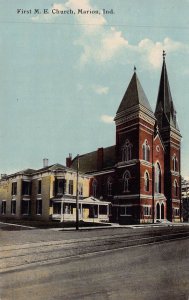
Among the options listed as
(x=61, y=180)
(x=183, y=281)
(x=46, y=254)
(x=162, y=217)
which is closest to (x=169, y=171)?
(x=162, y=217)

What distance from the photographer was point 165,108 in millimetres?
39844

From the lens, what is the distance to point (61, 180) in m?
31.7

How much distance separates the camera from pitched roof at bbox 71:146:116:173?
1533 inches

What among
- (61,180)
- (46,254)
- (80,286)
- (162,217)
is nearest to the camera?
(80,286)

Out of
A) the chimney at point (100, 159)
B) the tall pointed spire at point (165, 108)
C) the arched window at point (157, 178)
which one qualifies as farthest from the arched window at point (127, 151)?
the tall pointed spire at point (165, 108)

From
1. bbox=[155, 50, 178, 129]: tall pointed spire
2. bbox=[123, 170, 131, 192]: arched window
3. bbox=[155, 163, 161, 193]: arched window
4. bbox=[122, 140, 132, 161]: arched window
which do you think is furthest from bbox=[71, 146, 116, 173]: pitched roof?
bbox=[155, 50, 178, 129]: tall pointed spire

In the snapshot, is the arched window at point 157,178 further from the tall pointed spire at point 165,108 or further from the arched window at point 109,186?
the tall pointed spire at point 165,108

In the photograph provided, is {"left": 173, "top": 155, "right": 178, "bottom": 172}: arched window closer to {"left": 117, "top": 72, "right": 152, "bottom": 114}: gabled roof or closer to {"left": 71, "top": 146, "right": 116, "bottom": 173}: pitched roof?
{"left": 71, "top": 146, "right": 116, "bottom": 173}: pitched roof

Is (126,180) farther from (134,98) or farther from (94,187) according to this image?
(134,98)

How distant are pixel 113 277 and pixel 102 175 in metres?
31.3

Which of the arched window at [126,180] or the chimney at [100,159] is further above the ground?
the chimney at [100,159]

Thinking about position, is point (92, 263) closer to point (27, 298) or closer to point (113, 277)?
point (113, 277)

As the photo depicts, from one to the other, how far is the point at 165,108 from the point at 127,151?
390 inches

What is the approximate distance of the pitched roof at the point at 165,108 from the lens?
38.6 meters
